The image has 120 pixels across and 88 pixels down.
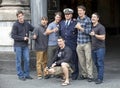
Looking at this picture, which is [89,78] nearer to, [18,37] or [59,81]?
[59,81]

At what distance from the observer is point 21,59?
12.7 metres

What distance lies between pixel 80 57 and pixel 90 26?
33.9 inches

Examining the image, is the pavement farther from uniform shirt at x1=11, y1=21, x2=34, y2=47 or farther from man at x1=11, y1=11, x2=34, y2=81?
uniform shirt at x1=11, y1=21, x2=34, y2=47

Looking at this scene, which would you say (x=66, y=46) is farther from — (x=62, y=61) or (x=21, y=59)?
(x=21, y=59)

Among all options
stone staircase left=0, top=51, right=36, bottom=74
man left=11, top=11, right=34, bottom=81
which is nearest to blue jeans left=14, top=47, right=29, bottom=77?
man left=11, top=11, right=34, bottom=81

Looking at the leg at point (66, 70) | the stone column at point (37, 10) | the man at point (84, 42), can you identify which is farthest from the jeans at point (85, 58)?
the stone column at point (37, 10)

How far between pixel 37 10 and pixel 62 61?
8.87 ft

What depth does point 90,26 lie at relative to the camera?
Result: 12094mm

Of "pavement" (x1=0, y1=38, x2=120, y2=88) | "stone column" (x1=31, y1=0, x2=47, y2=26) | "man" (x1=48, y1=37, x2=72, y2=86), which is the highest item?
"stone column" (x1=31, y1=0, x2=47, y2=26)

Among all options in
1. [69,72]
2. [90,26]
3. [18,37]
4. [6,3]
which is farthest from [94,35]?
[6,3]

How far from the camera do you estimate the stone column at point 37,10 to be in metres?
14.0

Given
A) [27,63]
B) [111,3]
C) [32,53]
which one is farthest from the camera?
[111,3]

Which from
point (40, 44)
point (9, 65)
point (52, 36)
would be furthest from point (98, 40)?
point (9, 65)

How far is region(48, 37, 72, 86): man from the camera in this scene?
1174cm
